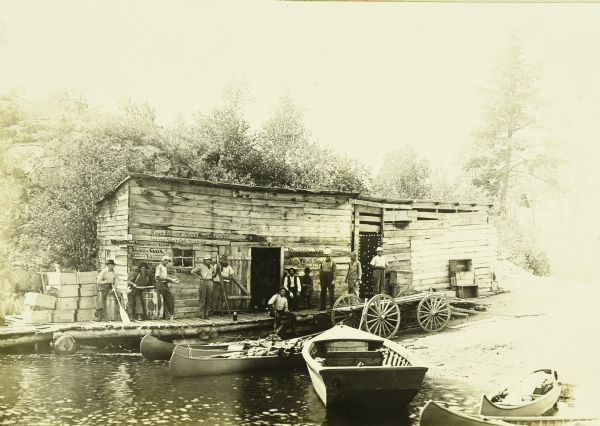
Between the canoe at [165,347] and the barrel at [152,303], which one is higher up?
the barrel at [152,303]

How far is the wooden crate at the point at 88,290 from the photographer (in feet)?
28.0

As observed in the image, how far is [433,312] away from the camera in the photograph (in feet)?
28.9

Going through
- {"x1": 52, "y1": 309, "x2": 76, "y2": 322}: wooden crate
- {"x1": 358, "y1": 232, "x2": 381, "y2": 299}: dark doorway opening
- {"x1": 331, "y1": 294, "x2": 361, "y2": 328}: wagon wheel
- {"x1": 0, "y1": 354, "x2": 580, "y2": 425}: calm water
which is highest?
{"x1": 358, "y1": 232, "x2": 381, "y2": 299}: dark doorway opening

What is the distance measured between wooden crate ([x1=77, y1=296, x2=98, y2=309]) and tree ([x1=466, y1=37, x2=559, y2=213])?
6127 millimetres

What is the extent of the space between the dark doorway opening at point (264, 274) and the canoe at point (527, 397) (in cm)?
336

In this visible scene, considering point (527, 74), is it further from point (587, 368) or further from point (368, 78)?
point (587, 368)

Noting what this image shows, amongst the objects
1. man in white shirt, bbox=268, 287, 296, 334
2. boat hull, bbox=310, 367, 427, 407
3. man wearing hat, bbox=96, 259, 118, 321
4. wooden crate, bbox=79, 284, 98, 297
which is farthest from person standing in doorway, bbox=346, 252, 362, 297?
wooden crate, bbox=79, 284, 98, 297

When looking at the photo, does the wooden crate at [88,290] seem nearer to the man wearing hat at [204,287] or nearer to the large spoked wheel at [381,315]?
the man wearing hat at [204,287]

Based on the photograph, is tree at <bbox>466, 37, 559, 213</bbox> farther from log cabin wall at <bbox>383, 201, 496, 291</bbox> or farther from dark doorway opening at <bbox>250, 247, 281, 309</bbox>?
dark doorway opening at <bbox>250, 247, 281, 309</bbox>

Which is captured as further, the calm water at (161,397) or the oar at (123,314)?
the oar at (123,314)

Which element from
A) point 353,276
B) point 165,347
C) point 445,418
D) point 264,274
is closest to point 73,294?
point 165,347

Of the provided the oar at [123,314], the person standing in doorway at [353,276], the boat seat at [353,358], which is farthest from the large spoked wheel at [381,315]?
the oar at [123,314]

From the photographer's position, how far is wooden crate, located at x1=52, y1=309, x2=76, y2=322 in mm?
8807

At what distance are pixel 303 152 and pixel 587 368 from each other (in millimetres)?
4794
